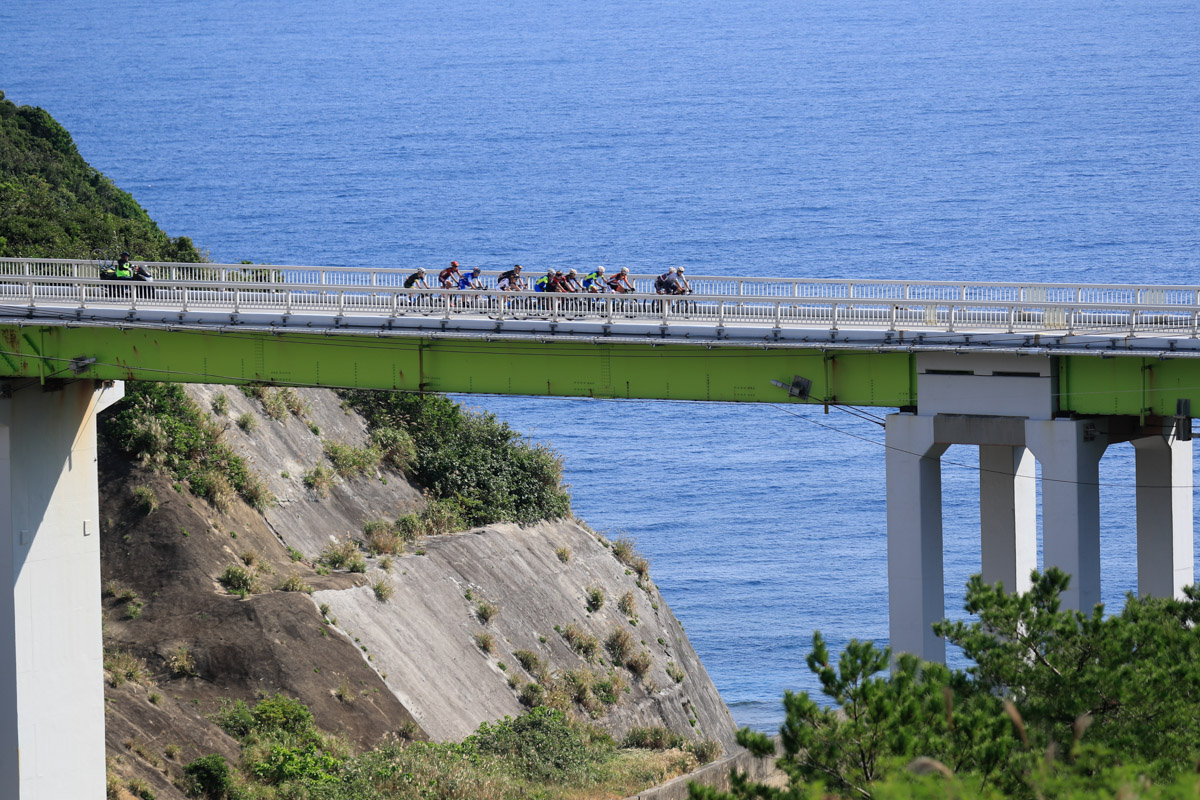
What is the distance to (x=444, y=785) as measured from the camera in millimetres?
47344

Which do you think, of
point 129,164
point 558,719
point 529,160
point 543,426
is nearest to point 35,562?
point 558,719

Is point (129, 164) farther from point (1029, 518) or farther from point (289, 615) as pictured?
point (1029, 518)

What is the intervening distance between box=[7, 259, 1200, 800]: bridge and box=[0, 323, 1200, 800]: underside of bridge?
52mm

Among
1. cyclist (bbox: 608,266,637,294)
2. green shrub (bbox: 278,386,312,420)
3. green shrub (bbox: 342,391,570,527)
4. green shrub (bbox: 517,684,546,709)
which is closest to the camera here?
cyclist (bbox: 608,266,637,294)

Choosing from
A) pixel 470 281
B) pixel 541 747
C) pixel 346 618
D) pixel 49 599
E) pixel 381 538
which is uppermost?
pixel 470 281

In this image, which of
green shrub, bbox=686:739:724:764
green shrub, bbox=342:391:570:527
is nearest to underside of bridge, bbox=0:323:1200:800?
green shrub, bbox=686:739:724:764

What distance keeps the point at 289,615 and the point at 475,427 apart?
65.9 ft

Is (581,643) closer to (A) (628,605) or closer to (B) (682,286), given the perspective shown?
(A) (628,605)

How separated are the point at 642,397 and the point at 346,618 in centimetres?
1818

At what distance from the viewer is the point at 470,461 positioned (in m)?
70.8

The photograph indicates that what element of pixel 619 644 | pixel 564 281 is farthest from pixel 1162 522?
pixel 619 644

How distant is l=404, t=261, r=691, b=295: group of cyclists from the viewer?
139ft

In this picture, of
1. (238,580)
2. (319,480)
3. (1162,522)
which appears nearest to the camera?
(1162,522)

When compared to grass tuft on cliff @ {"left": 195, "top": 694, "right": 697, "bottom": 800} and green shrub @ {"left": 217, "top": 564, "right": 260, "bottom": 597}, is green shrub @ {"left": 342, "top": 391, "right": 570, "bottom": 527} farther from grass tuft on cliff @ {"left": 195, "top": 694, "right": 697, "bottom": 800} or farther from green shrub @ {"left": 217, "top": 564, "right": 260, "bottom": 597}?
grass tuft on cliff @ {"left": 195, "top": 694, "right": 697, "bottom": 800}
